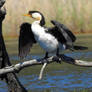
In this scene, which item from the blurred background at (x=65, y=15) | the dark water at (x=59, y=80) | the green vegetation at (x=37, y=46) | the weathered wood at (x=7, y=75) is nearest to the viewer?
the weathered wood at (x=7, y=75)

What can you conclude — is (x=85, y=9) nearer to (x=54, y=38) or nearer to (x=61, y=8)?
(x=61, y=8)

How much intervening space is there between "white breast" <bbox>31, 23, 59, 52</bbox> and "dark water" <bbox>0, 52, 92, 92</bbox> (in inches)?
113

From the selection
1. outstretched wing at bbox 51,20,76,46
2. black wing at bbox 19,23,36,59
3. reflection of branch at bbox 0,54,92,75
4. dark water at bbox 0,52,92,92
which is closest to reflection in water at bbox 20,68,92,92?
dark water at bbox 0,52,92,92

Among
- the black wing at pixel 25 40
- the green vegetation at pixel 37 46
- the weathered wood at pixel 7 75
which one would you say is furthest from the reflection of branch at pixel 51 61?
the green vegetation at pixel 37 46

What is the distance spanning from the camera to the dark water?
11289 millimetres

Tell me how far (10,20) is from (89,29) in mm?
3344

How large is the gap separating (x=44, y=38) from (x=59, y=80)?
14.6 ft

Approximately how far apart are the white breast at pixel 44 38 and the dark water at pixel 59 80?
288cm

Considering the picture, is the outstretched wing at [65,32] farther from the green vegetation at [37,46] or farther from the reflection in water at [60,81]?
the green vegetation at [37,46]

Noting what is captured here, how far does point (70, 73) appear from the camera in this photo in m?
13.5

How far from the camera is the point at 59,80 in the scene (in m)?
12.5

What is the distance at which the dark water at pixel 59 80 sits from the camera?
11.3 m

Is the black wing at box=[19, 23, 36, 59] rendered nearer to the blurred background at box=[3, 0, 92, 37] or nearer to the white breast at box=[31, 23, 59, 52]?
the white breast at box=[31, 23, 59, 52]

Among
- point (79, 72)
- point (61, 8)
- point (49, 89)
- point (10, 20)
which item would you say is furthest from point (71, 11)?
point (49, 89)
